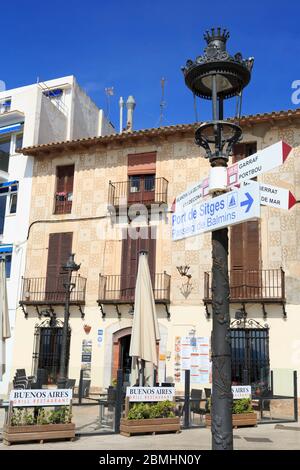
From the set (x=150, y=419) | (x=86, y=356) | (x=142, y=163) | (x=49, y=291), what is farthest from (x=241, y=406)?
(x=142, y=163)

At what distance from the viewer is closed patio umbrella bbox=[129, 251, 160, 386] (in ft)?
38.0

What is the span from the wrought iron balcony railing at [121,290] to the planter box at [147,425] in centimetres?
734

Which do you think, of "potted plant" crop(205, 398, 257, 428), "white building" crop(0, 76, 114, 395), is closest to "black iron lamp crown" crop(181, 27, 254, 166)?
"potted plant" crop(205, 398, 257, 428)

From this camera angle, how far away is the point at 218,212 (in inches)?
185

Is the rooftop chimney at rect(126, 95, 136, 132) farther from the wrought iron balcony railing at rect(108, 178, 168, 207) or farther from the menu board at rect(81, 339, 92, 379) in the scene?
the menu board at rect(81, 339, 92, 379)

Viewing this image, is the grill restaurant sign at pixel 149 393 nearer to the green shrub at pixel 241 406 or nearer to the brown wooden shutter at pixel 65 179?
the green shrub at pixel 241 406

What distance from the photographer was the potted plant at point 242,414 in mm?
11352

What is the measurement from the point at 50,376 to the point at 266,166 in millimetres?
16267

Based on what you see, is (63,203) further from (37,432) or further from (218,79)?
(218,79)

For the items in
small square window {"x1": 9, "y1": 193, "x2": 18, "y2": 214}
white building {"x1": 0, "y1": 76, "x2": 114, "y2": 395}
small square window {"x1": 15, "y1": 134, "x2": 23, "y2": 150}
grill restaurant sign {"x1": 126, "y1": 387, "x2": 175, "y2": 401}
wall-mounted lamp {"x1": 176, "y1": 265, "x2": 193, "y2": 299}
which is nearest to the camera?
grill restaurant sign {"x1": 126, "y1": 387, "x2": 175, "y2": 401}

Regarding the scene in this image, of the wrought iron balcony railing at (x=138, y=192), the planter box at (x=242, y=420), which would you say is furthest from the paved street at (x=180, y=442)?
the wrought iron balcony railing at (x=138, y=192)

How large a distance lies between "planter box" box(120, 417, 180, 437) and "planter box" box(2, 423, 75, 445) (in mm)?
1134

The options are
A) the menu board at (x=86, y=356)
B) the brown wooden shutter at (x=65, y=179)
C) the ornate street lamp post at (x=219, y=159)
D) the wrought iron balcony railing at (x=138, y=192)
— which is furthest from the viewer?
the brown wooden shutter at (x=65, y=179)
